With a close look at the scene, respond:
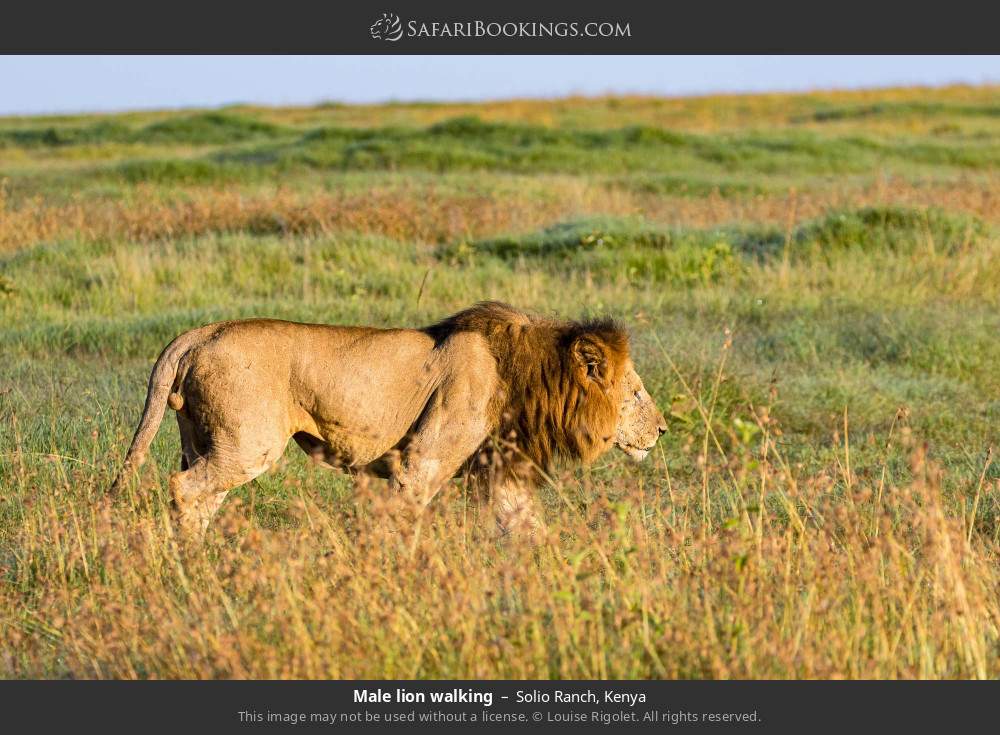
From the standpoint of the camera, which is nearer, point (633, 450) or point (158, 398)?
point (158, 398)

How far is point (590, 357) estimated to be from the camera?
19.1 feet

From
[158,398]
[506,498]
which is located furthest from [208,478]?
[506,498]

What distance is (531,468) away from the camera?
5836 mm

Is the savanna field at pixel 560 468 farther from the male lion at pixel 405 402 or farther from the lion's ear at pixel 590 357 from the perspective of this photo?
the lion's ear at pixel 590 357

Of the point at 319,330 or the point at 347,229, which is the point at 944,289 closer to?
the point at 347,229

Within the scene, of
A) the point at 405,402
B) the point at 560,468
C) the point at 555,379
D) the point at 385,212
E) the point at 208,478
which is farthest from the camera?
the point at 385,212

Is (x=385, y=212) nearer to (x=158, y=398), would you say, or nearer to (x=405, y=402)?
(x=405, y=402)

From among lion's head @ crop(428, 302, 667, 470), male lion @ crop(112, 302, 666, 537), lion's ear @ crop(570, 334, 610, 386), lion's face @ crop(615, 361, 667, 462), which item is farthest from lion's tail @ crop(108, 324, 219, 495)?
lion's face @ crop(615, 361, 667, 462)

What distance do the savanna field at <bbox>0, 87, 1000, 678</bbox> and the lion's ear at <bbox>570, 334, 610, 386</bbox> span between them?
548 mm

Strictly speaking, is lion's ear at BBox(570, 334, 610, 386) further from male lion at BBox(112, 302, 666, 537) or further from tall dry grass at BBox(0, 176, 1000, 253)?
tall dry grass at BBox(0, 176, 1000, 253)

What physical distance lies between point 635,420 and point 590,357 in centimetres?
41

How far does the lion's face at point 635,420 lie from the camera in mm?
6000

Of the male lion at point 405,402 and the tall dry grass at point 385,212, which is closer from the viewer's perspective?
the male lion at point 405,402

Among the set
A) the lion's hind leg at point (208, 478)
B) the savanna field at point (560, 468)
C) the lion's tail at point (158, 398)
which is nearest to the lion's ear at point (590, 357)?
the savanna field at point (560, 468)
